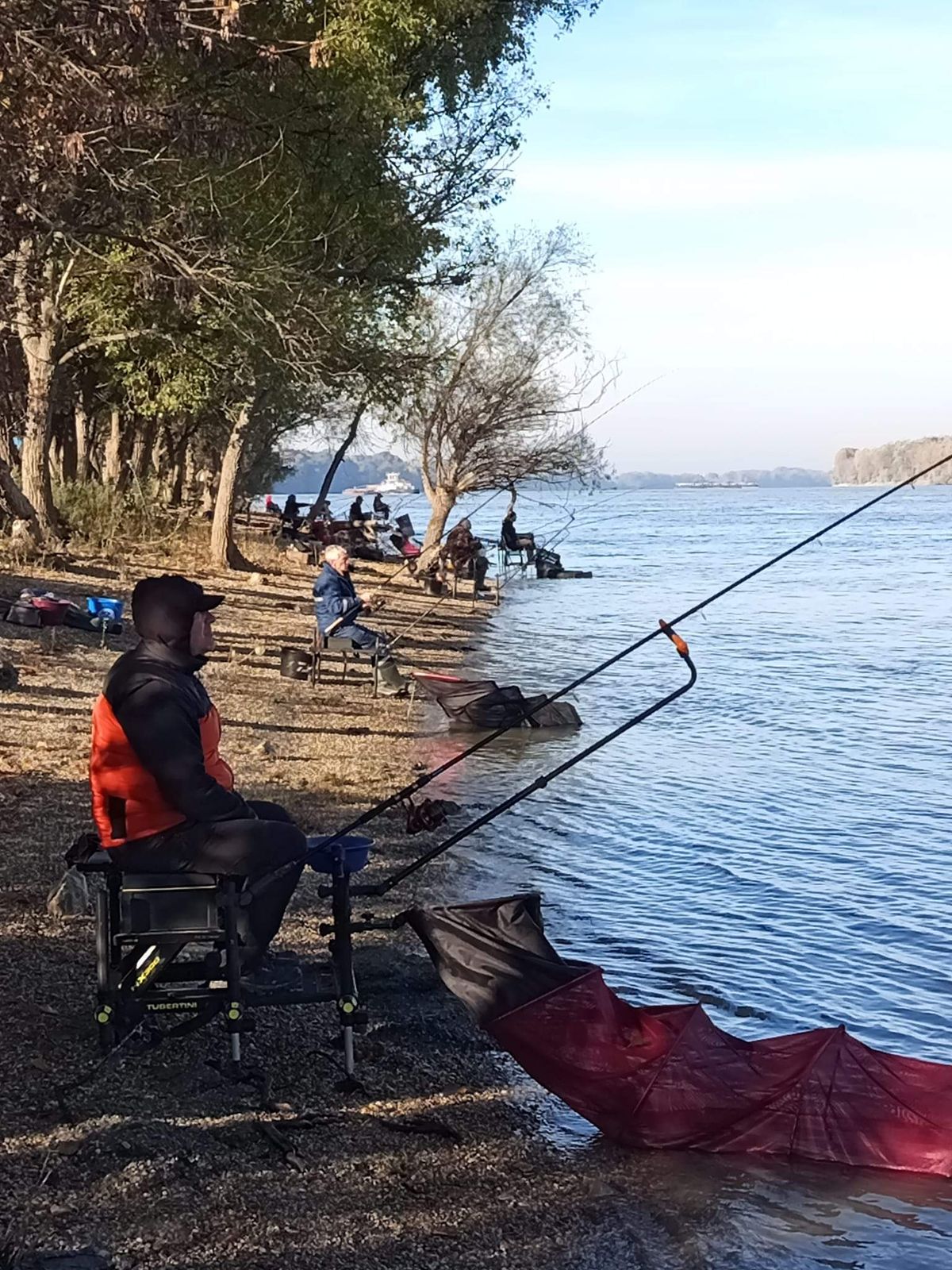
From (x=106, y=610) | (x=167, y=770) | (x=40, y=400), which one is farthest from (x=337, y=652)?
(x=167, y=770)

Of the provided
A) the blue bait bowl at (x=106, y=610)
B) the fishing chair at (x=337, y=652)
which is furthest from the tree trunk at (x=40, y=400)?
the fishing chair at (x=337, y=652)

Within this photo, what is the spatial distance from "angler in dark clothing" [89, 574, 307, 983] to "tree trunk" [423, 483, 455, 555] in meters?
29.2

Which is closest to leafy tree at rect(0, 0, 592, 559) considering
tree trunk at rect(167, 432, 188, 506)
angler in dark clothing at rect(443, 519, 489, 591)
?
angler in dark clothing at rect(443, 519, 489, 591)

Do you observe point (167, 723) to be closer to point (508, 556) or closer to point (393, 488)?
point (508, 556)

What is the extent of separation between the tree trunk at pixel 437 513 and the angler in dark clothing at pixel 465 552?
0.46 m

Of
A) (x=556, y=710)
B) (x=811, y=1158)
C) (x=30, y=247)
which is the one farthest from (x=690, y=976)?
(x=30, y=247)

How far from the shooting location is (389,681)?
55.4ft

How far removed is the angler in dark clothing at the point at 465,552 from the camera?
3350 cm

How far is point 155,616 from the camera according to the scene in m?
5.18

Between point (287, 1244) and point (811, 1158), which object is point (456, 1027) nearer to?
point (811, 1158)

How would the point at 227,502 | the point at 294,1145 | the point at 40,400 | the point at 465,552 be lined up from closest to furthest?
1. the point at 294,1145
2. the point at 40,400
3. the point at 227,502
4. the point at 465,552

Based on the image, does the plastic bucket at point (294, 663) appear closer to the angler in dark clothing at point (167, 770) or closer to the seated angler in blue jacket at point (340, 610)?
the seated angler in blue jacket at point (340, 610)

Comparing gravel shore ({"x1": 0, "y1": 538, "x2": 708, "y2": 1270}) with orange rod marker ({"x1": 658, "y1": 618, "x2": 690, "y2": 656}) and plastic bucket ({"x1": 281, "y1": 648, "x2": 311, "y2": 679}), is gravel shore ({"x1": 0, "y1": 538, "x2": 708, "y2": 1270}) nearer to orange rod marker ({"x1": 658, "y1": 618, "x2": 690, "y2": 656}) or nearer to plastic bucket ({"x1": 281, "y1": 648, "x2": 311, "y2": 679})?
orange rod marker ({"x1": 658, "y1": 618, "x2": 690, "y2": 656})

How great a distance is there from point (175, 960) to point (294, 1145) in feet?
2.80
